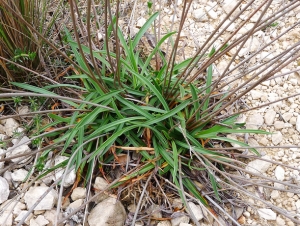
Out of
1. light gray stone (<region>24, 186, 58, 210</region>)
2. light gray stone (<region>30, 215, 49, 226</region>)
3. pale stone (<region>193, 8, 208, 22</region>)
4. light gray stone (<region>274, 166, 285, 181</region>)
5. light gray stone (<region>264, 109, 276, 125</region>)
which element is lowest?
light gray stone (<region>30, 215, 49, 226</region>)

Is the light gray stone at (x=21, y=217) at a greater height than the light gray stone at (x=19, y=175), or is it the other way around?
the light gray stone at (x=19, y=175)

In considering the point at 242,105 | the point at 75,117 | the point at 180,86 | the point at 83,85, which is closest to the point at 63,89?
the point at 83,85

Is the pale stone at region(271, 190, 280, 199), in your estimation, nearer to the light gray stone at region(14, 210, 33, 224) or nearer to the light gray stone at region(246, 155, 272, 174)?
the light gray stone at region(246, 155, 272, 174)

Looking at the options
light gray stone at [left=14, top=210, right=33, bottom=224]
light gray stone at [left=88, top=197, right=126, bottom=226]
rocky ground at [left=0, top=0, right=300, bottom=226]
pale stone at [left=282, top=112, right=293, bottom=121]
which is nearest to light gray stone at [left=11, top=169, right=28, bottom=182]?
rocky ground at [left=0, top=0, right=300, bottom=226]

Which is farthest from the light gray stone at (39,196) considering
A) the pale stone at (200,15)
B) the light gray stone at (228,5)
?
the light gray stone at (228,5)

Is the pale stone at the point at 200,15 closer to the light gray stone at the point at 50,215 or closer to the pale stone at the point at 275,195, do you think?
the pale stone at the point at 275,195

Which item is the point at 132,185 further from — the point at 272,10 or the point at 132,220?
the point at 272,10

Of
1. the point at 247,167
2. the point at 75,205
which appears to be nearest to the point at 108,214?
the point at 75,205
